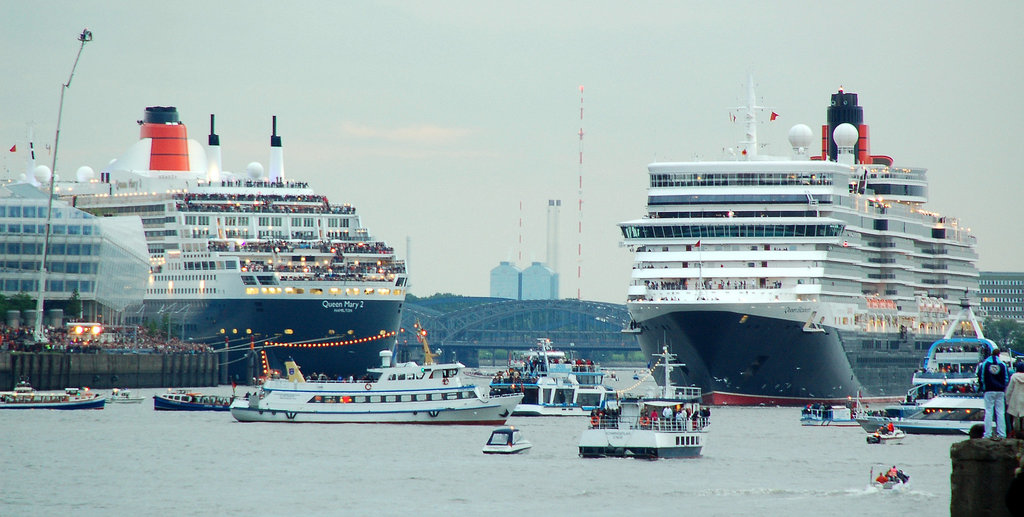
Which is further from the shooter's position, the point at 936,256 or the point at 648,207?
the point at 936,256

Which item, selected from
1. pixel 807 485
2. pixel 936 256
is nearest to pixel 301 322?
pixel 936 256

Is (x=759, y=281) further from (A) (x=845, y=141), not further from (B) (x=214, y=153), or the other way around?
(B) (x=214, y=153)

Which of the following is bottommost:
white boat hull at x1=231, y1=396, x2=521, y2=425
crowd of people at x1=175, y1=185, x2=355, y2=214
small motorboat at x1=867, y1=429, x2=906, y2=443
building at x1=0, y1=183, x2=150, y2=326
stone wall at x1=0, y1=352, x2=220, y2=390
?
small motorboat at x1=867, y1=429, x2=906, y2=443

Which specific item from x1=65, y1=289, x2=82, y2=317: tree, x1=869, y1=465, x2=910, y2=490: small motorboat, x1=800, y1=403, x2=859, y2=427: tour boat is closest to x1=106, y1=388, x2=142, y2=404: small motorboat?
x1=65, y1=289, x2=82, y2=317: tree

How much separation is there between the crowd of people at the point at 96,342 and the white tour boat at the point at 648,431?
7821cm

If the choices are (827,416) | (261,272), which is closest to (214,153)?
(261,272)

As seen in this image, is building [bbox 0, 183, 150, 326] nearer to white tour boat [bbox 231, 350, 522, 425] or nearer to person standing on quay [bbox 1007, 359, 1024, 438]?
white tour boat [bbox 231, 350, 522, 425]

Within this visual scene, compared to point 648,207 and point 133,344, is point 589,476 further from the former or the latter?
point 133,344

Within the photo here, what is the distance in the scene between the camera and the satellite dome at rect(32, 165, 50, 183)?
622ft

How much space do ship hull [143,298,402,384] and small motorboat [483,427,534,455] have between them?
75.6m

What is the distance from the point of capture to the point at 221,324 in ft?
503

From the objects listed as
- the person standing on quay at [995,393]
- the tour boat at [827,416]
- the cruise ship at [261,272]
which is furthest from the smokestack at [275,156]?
the person standing on quay at [995,393]

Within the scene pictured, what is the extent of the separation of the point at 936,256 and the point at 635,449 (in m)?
65.3

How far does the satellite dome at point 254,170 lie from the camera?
172 meters
